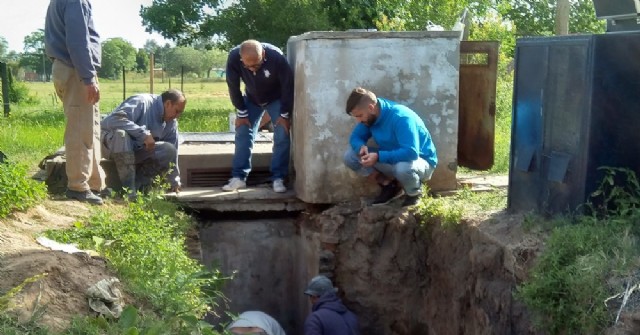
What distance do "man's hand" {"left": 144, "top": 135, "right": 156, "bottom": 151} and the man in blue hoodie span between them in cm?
55

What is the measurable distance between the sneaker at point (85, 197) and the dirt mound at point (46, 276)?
1373 millimetres

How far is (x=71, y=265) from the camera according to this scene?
16.7 ft

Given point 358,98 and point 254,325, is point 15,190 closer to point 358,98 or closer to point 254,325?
point 254,325

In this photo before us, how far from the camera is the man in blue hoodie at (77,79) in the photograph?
691 cm

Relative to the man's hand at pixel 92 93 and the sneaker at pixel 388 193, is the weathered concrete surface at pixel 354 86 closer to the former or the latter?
the sneaker at pixel 388 193

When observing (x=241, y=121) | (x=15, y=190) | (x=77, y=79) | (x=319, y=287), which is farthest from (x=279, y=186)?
(x=15, y=190)

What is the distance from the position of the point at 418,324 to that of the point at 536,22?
828 inches

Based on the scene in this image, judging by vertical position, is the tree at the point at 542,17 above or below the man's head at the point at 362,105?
above

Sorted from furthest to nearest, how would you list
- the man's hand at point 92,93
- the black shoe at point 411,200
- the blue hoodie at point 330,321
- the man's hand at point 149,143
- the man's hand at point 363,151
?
the man's hand at point 149,143, the black shoe at point 411,200, the man's hand at point 363,151, the man's hand at point 92,93, the blue hoodie at point 330,321

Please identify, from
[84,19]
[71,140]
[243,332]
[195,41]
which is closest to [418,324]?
[243,332]

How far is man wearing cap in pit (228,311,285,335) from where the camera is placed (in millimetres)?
7035

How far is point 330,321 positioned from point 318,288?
522 mm

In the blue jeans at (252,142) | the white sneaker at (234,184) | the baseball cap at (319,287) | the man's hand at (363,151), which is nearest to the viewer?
the man's hand at (363,151)

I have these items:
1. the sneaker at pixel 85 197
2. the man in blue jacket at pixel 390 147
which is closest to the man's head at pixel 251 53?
the man in blue jacket at pixel 390 147
